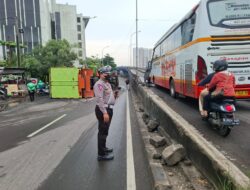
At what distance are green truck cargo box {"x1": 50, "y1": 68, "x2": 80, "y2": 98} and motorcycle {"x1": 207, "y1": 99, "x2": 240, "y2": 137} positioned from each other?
17242 mm

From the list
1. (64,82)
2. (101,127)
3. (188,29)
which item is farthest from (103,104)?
(64,82)

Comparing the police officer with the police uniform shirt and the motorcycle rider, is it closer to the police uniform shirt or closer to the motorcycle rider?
the police uniform shirt

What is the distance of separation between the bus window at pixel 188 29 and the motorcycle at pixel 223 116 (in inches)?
179

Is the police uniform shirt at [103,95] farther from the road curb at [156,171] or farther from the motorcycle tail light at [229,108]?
the motorcycle tail light at [229,108]

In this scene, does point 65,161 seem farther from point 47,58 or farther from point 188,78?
point 47,58

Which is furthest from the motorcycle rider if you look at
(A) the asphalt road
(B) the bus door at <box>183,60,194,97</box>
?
(B) the bus door at <box>183,60,194,97</box>

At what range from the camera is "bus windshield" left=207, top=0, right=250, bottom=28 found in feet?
32.0

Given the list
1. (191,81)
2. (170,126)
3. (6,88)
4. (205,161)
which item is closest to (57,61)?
(6,88)

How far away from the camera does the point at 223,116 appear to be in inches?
265

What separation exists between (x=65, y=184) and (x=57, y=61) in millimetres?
30874

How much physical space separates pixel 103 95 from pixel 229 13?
591 centimetres

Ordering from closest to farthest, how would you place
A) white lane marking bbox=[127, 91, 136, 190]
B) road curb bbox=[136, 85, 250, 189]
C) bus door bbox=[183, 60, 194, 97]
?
1. road curb bbox=[136, 85, 250, 189]
2. white lane marking bbox=[127, 91, 136, 190]
3. bus door bbox=[183, 60, 194, 97]

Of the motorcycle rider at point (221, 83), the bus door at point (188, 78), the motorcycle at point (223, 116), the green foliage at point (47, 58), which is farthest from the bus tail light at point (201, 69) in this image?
the green foliage at point (47, 58)

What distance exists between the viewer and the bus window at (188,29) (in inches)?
430
